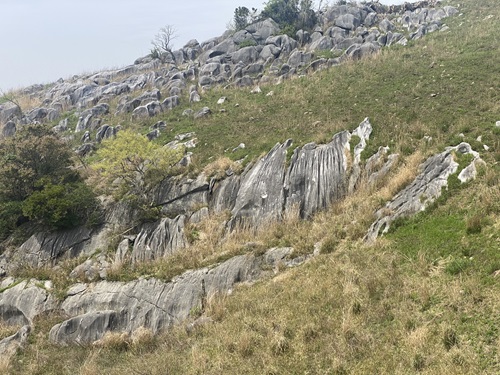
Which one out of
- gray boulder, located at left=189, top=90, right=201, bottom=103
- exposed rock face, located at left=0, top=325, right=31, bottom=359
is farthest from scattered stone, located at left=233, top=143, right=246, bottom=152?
gray boulder, located at left=189, top=90, right=201, bottom=103

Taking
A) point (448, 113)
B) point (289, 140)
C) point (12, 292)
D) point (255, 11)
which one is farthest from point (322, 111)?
point (255, 11)

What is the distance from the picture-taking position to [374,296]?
9.66 metres

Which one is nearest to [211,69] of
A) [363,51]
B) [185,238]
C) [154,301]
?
[363,51]

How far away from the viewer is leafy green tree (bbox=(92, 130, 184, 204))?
885 inches

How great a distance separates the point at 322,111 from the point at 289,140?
6.71 metres

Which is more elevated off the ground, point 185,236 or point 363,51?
point 363,51

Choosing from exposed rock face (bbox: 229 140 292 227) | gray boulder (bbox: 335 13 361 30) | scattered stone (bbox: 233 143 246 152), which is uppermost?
gray boulder (bbox: 335 13 361 30)

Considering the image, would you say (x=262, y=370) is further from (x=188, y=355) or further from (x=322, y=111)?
(x=322, y=111)

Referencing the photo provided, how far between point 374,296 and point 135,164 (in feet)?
62.2

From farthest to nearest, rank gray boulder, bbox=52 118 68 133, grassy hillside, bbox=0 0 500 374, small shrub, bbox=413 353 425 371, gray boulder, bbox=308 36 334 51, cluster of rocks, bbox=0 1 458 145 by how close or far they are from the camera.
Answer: gray boulder, bbox=308 36 334 51
gray boulder, bbox=52 118 68 133
cluster of rocks, bbox=0 1 458 145
grassy hillside, bbox=0 0 500 374
small shrub, bbox=413 353 425 371

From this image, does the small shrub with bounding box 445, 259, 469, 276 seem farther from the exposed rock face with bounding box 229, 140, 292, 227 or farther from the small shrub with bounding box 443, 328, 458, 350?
the exposed rock face with bounding box 229, 140, 292, 227

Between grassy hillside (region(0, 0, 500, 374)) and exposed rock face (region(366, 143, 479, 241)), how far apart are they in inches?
19.4

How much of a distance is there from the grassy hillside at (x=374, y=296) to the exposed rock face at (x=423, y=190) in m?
0.49

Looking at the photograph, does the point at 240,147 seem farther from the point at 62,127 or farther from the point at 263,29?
the point at 263,29
